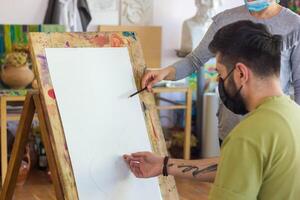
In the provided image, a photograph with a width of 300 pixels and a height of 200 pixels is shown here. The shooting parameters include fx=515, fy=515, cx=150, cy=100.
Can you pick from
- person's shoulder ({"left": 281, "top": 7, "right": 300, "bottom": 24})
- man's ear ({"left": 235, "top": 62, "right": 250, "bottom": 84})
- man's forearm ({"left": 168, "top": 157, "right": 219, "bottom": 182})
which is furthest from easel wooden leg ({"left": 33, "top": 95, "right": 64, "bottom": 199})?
person's shoulder ({"left": 281, "top": 7, "right": 300, "bottom": 24})

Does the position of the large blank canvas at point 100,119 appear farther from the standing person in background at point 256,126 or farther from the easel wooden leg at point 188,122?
the easel wooden leg at point 188,122

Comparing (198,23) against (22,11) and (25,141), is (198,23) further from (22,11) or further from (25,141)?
(25,141)

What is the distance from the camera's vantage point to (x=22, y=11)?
400 centimetres

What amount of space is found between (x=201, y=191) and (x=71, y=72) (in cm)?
210

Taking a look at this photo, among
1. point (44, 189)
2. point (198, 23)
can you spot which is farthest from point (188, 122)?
point (44, 189)

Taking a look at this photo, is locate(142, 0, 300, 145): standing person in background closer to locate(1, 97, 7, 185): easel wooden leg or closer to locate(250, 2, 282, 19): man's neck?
Result: locate(250, 2, 282, 19): man's neck

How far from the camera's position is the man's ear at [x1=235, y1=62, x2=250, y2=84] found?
1261mm

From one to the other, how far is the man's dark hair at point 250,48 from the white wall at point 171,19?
3.11 metres

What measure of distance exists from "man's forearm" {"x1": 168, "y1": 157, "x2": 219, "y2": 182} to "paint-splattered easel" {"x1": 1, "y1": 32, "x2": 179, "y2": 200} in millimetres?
207

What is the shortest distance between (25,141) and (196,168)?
0.63m

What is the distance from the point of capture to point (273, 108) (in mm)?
1218

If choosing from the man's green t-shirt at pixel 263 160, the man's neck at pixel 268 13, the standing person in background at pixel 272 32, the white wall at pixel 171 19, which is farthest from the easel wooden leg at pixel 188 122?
the man's green t-shirt at pixel 263 160

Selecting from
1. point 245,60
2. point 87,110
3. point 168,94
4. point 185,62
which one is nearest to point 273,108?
point 245,60

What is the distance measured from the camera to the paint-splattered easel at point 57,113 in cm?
169
